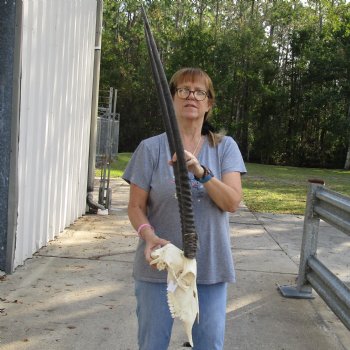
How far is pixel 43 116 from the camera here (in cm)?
624

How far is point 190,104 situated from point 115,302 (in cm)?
277

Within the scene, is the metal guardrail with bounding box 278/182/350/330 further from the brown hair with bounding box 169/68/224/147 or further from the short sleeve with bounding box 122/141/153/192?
the short sleeve with bounding box 122/141/153/192

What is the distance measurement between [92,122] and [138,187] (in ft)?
23.1

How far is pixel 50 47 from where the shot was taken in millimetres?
6289

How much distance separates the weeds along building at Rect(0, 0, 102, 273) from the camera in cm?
512

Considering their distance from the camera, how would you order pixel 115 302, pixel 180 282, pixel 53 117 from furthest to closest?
pixel 53 117, pixel 115 302, pixel 180 282

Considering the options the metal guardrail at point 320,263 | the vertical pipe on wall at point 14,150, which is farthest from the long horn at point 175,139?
the vertical pipe on wall at point 14,150

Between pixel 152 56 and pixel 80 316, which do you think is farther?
pixel 80 316

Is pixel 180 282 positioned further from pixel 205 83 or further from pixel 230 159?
pixel 205 83

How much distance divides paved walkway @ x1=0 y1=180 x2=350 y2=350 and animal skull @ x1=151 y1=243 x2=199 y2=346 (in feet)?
6.07

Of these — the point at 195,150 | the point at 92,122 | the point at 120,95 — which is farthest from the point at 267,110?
the point at 195,150

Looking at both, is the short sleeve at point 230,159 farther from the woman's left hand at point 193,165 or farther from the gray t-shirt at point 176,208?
the woman's left hand at point 193,165

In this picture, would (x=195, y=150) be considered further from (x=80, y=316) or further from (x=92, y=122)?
(x=92, y=122)

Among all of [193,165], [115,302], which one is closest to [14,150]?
[115,302]
